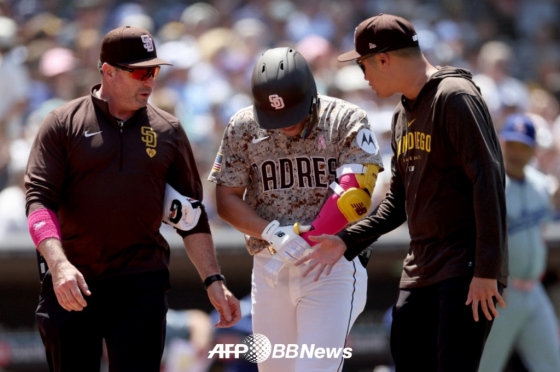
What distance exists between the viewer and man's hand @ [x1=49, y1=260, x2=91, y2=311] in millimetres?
4539

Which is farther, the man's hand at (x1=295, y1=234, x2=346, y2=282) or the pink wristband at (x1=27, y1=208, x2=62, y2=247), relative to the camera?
the man's hand at (x1=295, y1=234, x2=346, y2=282)

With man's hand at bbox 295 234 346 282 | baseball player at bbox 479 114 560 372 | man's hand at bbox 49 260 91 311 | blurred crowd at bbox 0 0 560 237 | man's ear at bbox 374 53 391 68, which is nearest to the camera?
man's hand at bbox 49 260 91 311

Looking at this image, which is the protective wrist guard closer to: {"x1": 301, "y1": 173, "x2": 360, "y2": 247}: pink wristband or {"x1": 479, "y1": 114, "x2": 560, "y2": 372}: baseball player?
{"x1": 301, "y1": 173, "x2": 360, "y2": 247}: pink wristband

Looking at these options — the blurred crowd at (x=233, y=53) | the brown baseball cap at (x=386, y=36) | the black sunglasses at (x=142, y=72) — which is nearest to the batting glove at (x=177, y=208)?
the black sunglasses at (x=142, y=72)

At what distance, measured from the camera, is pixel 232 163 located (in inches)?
210

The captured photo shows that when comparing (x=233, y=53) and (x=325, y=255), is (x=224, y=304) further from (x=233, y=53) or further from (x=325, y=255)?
(x=233, y=53)

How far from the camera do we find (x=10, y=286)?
27.2ft

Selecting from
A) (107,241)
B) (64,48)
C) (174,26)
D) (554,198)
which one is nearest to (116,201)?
(107,241)

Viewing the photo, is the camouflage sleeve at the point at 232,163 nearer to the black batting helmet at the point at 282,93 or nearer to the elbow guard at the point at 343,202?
the black batting helmet at the point at 282,93

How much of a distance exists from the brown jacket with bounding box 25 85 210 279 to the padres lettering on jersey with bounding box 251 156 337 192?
2.05 feet

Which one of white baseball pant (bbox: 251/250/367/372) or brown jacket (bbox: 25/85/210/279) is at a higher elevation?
brown jacket (bbox: 25/85/210/279)

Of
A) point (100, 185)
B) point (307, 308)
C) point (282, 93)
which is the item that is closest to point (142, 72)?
point (100, 185)

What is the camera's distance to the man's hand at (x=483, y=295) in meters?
4.34

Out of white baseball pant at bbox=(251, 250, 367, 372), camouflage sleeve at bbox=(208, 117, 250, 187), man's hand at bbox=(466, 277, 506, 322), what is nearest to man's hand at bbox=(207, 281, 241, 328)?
white baseball pant at bbox=(251, 250, 367, 372)
